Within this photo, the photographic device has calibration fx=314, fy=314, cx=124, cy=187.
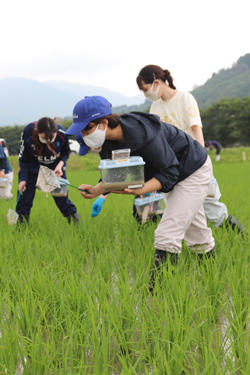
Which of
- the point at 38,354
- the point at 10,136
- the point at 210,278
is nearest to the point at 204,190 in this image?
the point at 210,278

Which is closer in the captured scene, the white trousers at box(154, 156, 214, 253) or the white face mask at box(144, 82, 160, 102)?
the white trousers at box(154, 156, 214, 253)

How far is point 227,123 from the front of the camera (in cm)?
2931

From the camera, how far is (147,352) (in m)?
1.10

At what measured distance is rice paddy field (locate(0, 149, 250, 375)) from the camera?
1.06m

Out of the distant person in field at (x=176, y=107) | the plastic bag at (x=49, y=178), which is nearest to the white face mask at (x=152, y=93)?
the distant person in field at (x=176, y=107)

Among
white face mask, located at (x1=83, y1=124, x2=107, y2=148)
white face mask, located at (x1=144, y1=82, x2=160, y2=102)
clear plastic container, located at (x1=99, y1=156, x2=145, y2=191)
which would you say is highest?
white face mask, located at (x1=144, y1=82, x2=160, y2=102)

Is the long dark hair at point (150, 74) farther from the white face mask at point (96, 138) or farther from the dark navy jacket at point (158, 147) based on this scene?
the white face mask at point (96, 138)

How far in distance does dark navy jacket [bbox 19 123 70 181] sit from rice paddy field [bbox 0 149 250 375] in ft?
2.56

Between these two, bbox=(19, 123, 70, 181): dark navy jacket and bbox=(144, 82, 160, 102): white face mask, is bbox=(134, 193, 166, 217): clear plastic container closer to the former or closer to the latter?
bbox=(144, 82, 160, 102): white face mask

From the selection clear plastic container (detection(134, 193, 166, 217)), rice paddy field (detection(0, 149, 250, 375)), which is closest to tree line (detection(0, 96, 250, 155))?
clear plastic container (detection(134, 193, 166, 217))

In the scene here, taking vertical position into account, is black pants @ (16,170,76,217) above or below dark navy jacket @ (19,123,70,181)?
below

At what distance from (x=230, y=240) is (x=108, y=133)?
1.30m

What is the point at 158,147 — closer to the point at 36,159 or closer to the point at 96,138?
the point at 96,138

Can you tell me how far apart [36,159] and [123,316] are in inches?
82.7
